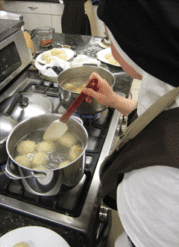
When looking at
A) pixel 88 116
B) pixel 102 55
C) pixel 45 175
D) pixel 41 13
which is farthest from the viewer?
pixel 41 13

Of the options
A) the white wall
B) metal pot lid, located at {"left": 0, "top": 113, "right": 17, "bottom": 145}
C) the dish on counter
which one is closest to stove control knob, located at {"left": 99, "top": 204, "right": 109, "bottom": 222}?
metal pot lid, located at {"left": 0, "top": 113, "right": 17, "bottom": 145}

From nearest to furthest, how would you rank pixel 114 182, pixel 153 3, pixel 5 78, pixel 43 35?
pixel 153 3 → pixel 114 182 → pixel 5 78 → pixel 43 35

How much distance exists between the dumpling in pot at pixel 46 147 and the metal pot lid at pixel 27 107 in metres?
0.15

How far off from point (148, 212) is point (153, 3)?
1.24ft

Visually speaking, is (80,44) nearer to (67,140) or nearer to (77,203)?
(67,140)

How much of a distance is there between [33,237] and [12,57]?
83cm

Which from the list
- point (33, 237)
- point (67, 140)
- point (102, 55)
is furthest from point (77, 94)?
point (102, 55)

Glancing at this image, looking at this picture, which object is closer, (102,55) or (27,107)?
(27,107)

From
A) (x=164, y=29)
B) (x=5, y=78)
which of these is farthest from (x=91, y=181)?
(x=5, y=78)

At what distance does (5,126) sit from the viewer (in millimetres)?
684

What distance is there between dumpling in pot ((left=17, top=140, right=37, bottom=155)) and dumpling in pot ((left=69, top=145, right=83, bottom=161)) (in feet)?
0.45

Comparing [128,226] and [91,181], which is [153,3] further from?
[91,181]

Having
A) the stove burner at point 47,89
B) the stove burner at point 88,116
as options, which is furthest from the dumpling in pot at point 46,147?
the stove burner at point 47,89

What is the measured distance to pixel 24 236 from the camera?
0.57 m
